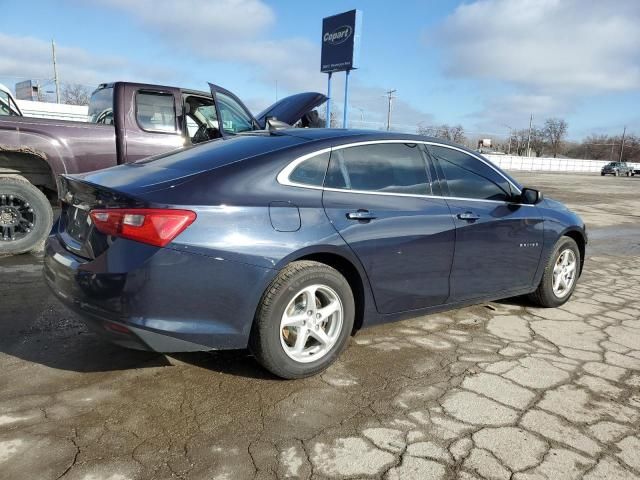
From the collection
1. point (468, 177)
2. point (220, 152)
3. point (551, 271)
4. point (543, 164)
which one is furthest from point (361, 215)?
point (543, 164)

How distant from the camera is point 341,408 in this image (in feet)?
9.81

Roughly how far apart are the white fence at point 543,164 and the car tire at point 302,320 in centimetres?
5968

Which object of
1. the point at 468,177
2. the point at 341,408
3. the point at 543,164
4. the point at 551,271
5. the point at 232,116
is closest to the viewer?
the point at 341,408

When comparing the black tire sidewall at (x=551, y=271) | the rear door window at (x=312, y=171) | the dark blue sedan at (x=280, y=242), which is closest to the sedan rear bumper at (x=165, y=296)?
the dark blue sedan at (x=280, y=242)

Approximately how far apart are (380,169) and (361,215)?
1.58 ft

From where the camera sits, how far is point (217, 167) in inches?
125

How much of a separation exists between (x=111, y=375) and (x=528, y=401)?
257cm

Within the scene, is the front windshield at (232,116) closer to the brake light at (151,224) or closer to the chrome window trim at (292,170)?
the chrome window trim at (292,170)

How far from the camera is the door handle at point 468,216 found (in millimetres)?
4004

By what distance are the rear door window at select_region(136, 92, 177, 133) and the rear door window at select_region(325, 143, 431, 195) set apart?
381 centimetres

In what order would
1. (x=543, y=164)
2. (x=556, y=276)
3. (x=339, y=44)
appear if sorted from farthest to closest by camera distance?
1. (x=543, y=164)
2. (x=339, y=44)
3. (x=556, y=276)

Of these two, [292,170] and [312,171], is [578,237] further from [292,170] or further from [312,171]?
[292,170]

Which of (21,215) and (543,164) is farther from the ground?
(21,215)

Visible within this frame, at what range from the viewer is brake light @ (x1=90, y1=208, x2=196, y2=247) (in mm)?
2770
